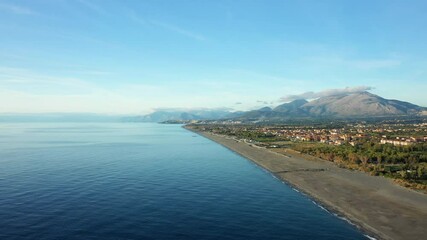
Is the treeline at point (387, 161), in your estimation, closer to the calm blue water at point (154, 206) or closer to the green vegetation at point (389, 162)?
the green vegetation at point (389, 162)

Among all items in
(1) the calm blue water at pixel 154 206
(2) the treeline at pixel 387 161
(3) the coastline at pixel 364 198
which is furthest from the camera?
(2) the treeline at pixel 387 161

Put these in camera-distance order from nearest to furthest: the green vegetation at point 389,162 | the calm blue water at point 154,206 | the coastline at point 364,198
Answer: the calm blue water at point 154,206 → the coastline at point 364,198 → the green vegetation at point 389,162

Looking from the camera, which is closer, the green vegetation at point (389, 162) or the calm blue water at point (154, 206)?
the calm blue water at point (154, 206)

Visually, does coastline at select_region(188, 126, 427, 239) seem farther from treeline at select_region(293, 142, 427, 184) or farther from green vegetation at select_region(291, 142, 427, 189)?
treeline at select_region(293, 142, 427, 184)

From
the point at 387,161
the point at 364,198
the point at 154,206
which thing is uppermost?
the point at 387,161

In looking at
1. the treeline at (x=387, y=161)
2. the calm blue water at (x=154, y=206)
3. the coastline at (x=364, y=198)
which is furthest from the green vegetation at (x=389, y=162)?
the calm blue water at (x=154, y=206)

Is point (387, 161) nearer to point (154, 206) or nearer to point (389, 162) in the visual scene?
point (389, 162)

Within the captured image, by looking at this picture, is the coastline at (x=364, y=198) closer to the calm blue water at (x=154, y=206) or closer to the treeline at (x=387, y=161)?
the calm blue water at (x=154, y=206)

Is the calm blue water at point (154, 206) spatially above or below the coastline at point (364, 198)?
above

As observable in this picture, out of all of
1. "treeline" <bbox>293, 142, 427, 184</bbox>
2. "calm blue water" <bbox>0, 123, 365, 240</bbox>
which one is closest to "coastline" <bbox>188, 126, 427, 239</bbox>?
"calm blue water" <bbox>0, 123, 365, 240</bbox>

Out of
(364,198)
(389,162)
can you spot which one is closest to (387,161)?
(389,162)
